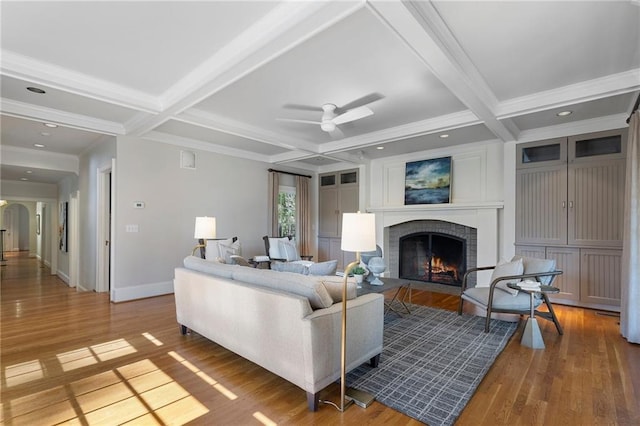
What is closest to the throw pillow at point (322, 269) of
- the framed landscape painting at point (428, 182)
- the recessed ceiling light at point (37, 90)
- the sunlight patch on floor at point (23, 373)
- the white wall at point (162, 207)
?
the sunlight patch on floor at point (23, 373)

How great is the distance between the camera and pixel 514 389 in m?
2.29

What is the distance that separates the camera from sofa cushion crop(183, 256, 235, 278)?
289 cm

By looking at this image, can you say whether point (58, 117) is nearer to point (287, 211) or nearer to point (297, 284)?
point (297, 284)

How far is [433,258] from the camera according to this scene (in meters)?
6.21

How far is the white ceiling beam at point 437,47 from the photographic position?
199 cm

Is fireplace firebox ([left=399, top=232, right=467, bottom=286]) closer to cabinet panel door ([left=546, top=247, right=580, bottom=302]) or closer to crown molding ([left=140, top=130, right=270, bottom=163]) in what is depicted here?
cabinet panel door ([left=546, top=247, right=580, bottom=302])

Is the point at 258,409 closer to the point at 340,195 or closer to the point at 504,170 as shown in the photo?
the point at 504,170

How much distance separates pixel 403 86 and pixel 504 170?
113 inches

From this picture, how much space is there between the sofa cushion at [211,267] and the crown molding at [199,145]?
2.69 meters

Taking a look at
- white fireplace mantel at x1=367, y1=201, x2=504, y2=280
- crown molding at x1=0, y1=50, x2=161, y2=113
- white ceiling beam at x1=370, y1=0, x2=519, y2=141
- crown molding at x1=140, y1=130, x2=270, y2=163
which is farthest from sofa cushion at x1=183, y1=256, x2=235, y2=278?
white fireplace mantel at x1=367, y1=201, x2=504, y2=280

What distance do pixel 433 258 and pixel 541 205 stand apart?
2128 mm

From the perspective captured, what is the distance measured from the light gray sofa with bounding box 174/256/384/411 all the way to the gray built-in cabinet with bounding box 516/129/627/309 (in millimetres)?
3669

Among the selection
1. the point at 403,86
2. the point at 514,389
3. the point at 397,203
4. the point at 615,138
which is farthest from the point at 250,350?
the point at 615,138

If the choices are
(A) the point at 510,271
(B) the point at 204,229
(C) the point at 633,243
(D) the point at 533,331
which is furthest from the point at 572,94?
(B) the point at 204,229
